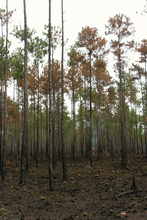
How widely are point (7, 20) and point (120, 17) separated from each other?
8.57 metres

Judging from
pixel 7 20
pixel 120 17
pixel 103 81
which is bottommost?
pixel 103 81

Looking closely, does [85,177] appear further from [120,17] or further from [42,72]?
[120,17]

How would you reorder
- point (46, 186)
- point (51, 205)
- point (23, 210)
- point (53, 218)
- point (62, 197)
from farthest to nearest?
point (46, 186), point (62, 197), point (51, 205), point (23, 210), point (53, 218)

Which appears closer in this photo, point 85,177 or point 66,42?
point 85,177

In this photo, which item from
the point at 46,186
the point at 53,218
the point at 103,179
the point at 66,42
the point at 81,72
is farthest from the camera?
the point at 81,72

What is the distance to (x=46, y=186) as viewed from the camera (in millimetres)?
9047

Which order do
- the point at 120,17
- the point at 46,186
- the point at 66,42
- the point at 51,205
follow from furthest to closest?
1. the point at 120,17
2. the point at 66,42
3. the point at 46,186
4. the point at 51,205

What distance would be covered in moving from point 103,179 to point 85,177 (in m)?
1.16

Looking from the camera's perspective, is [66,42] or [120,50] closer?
[66,42]

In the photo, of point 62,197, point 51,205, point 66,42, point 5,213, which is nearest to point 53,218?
point 51,205

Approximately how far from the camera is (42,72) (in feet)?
57.9

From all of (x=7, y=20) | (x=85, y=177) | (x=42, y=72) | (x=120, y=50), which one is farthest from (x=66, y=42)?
(x=85, y=177)

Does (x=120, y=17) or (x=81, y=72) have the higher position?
(x=120, y=17)

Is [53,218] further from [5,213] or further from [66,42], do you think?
[66,42]
